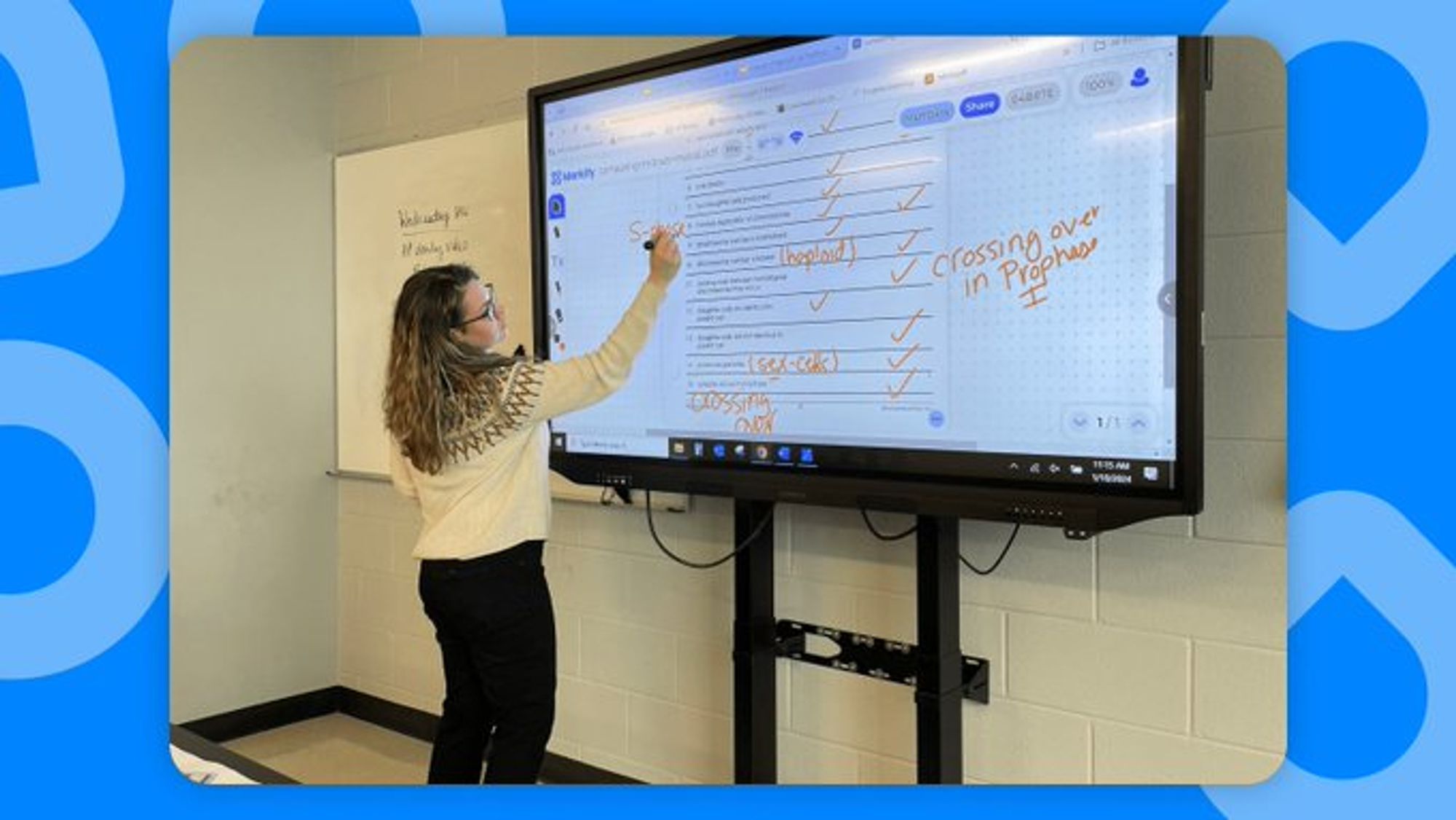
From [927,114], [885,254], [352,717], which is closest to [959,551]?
[885,254]

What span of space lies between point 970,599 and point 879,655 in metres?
0.13

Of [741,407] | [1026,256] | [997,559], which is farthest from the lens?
[997,559]

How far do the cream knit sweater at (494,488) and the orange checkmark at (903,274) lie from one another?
1.16ft

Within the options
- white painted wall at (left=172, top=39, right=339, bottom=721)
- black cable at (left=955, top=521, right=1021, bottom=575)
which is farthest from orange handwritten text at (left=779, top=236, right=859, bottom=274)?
white painted wall at (left=172, top=39, right=339, bottom=721)

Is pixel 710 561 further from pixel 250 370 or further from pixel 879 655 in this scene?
pixel 250 370

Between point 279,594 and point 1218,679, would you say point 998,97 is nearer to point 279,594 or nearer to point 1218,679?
point 1218,679

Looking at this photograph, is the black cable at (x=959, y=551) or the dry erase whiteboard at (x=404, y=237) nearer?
the dry erase whiteboard at (x=404, y=237)

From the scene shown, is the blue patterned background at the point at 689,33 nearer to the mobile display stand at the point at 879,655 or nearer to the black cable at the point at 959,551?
the mobile display stand at the point at 879,655

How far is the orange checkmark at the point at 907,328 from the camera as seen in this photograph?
975mm

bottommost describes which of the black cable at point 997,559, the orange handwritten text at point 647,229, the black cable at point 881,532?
the black cable at point 997,559

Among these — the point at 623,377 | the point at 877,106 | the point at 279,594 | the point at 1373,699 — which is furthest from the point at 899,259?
the point at 279,594

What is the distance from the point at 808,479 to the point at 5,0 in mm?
925

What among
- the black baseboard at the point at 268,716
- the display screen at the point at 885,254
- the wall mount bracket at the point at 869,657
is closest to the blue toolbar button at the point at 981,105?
the display screen at the point at 885,254

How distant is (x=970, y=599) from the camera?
118 centimetres
